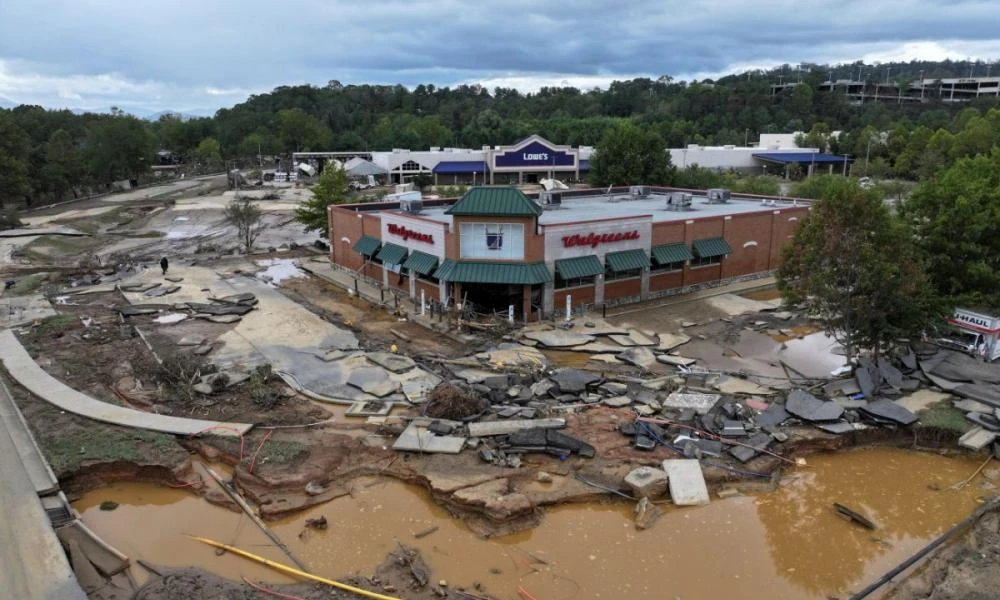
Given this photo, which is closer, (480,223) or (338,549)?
(338,549)

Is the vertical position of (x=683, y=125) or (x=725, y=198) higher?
(x=683, y=125)

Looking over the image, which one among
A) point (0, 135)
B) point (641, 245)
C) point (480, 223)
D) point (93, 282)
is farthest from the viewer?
point (0, 135)

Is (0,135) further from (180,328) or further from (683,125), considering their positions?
(683,125)

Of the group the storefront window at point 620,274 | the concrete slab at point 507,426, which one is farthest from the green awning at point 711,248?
the concrete slab at point 507,426

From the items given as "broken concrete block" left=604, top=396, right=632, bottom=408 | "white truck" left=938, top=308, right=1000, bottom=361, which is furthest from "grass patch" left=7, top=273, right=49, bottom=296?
"white truck" left=938, top=308, right=1000, bottom=361

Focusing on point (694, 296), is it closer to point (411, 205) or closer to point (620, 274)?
point (620, 274)

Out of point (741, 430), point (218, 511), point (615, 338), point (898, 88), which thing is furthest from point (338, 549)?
point (898, 88)

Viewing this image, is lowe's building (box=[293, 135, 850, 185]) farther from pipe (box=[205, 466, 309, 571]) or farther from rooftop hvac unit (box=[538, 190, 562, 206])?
pipe (box=[205, 466, 309, 571])
